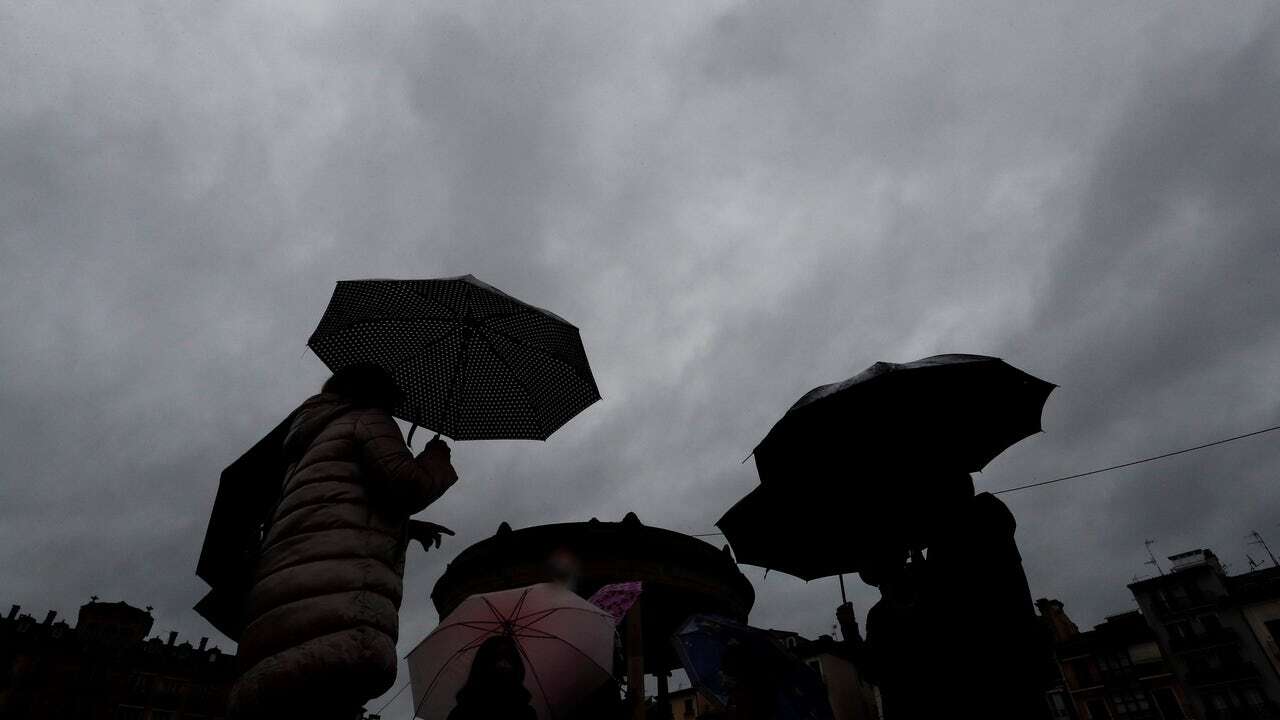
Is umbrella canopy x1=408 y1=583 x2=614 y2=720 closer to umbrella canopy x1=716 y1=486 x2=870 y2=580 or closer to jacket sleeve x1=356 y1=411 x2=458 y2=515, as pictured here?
umbrella canopy x1=716 y1=486 x2=870 y2=580

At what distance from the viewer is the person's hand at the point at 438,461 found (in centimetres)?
309

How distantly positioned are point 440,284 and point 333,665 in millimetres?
3153

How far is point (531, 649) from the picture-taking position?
5.23 meters

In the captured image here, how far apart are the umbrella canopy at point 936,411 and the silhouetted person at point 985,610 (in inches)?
30.9

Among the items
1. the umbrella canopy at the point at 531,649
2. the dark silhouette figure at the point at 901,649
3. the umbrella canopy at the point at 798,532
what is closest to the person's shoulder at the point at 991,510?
the dark silhouette figure at the point at 901,649

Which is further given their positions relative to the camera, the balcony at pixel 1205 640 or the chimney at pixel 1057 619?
the chimney at pixel 1057 619

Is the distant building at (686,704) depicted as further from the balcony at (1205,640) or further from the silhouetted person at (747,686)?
the silhouetted person at (747,686)

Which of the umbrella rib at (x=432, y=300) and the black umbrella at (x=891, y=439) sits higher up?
the umbrella rib at (x=432, y=300)

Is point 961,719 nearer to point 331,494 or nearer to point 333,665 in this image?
point 333,665

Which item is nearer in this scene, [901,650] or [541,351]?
[901,650]

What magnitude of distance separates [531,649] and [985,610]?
3816 millimetres

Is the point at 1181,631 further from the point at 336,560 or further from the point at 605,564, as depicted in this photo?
the point at 336,560

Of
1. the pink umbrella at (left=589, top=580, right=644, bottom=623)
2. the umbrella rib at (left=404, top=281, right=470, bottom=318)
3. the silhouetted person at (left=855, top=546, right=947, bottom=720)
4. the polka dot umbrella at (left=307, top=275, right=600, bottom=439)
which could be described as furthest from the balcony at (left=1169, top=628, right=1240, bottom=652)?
the umbrella rib at (left=404, top=281, right=470, bottom=318)

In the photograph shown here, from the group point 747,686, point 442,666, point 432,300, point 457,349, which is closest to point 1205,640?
point 747,686
